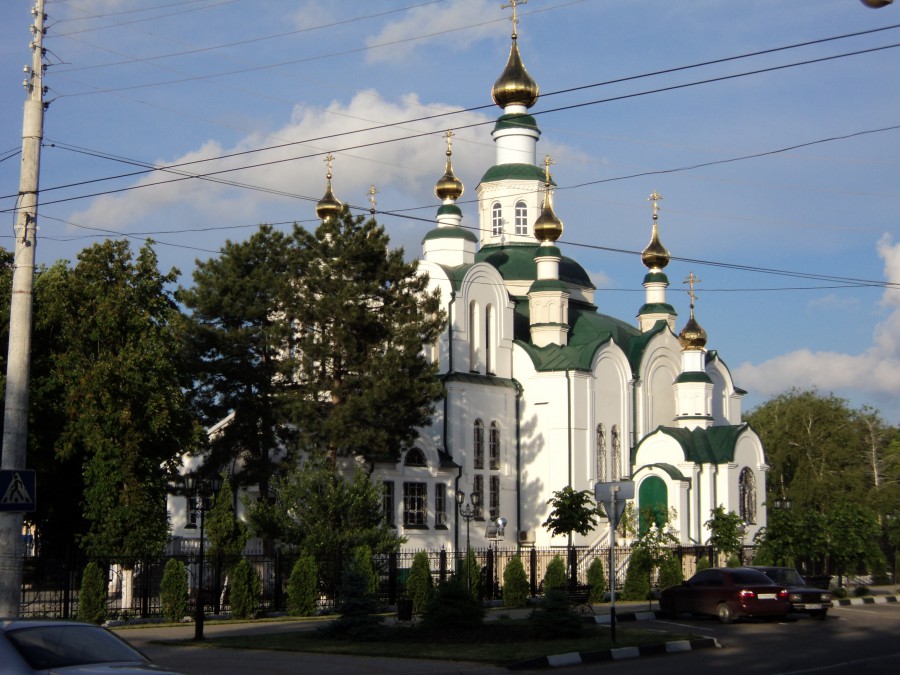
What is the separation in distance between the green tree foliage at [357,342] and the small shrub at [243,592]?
19.0 ft

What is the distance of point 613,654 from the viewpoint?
16.0 meters

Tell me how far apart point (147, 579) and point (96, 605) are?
1.44 metres

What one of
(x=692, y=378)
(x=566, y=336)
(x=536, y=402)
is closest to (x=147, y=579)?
(x=536, y=402)

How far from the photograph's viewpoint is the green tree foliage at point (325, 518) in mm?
25984

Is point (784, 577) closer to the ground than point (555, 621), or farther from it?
farther from it

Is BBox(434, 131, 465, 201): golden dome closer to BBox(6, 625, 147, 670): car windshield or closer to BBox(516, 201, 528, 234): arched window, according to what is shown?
BBox(516, 201, 528, 234): arched window

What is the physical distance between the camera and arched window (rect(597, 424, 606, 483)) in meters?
39.1

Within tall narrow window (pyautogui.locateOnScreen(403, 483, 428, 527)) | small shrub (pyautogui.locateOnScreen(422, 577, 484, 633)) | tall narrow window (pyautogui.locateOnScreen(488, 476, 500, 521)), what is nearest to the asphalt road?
small shrub (pyautogui.locateOnScreen(422, 577, 484, 633))

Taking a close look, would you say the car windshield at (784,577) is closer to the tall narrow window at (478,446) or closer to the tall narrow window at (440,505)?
the tall narrow window at (440,505)

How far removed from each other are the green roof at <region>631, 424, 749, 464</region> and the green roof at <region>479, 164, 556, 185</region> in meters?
11.0

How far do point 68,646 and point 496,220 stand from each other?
38.2 m

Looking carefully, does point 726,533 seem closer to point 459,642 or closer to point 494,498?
point 494,498

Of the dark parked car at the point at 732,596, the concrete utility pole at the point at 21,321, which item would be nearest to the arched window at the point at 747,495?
the dark parked car at the point at 732,596

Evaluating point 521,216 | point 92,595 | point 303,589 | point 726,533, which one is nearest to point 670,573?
point 726,533
